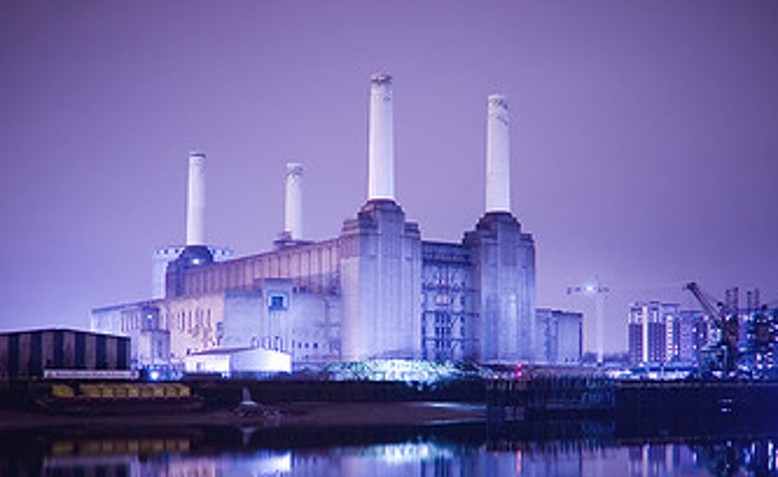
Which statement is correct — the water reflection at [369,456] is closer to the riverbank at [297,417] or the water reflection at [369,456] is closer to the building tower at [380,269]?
the riverbank at [297,417]

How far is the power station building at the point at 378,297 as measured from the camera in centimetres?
Answer: 12625

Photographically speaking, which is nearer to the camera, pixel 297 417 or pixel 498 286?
pixel 297 417

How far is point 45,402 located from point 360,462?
87.5 feet

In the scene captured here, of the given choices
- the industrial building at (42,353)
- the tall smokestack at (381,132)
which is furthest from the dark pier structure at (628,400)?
the tall smokestack at (381,132)

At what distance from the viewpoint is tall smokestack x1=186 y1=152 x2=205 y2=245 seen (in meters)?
156

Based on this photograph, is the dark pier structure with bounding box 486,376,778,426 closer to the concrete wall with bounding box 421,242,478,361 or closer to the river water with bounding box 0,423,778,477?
the river water with bounding box 0,423,778,477

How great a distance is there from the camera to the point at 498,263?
136m

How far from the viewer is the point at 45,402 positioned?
71.6 metres

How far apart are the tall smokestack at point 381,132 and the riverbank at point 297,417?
1475 inches

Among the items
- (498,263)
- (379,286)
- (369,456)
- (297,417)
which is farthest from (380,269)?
(369,456)

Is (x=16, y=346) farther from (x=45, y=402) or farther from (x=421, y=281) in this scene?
(x=421, y=281)

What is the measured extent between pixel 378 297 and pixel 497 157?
841 inches

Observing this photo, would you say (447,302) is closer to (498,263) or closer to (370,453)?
(498,263)

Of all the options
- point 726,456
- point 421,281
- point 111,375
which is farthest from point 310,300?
point 726,456
